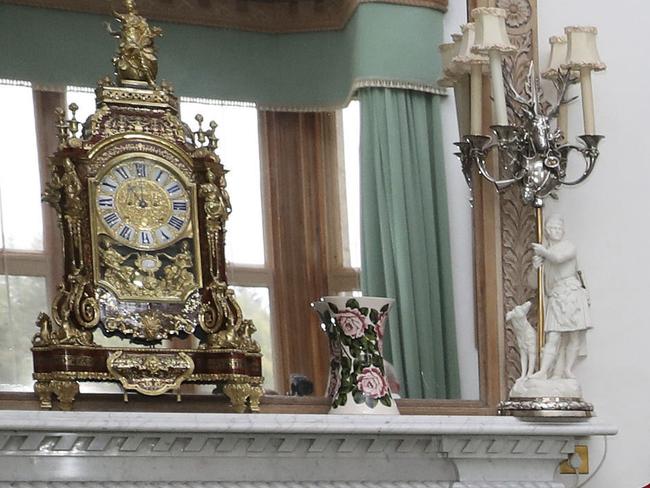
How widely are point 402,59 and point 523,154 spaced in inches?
14.3

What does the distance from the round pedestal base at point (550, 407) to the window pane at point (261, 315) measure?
0.56 metres

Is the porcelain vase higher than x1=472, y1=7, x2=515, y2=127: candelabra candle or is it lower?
lower

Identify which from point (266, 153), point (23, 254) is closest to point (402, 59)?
point (266, 153)

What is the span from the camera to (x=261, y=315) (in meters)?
3.80

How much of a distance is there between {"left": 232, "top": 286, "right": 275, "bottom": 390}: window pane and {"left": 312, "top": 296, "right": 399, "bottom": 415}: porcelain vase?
0.13 meters

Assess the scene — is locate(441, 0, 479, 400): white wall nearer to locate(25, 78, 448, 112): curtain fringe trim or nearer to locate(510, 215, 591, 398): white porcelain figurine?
locate(25, 78, 448, 112): curtain fringe trim

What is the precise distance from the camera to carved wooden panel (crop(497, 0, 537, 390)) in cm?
404

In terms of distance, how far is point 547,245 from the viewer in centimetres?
400

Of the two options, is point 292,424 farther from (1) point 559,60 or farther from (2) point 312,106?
(1) point 559,60

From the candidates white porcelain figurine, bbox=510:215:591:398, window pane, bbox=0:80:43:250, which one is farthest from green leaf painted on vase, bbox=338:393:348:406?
window pane, bbox=0:80:43:250

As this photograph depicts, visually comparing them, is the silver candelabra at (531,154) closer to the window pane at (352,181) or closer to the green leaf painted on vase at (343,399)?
the window pane at (352,181)

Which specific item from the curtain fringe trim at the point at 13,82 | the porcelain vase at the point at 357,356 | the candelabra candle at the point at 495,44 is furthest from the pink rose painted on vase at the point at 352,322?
Result: the curtain fringe trim at the point at 13,82

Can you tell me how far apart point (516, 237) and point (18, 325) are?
123cm

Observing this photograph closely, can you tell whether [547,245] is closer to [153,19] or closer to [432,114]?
[432,114]
